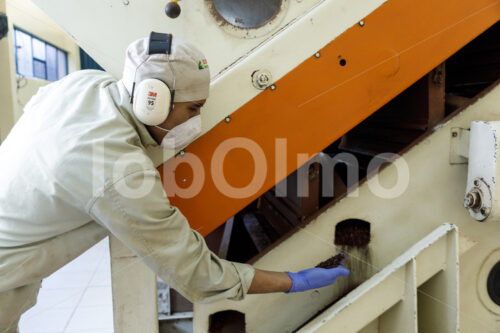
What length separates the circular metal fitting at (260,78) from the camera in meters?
1.14

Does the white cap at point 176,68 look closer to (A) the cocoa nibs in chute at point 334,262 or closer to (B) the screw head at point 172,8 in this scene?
(B) the screw head at point 172,8

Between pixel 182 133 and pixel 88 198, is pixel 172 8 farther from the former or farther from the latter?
pixel 88 198

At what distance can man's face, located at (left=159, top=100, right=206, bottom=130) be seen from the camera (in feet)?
3.23

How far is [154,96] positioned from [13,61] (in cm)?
591

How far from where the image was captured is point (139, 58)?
0.93 meters

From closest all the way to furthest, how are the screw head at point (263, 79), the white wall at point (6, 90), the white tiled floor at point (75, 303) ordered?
1. the screw head at point (263, 79)
2. the white tiled floor at point (75, 303)
3. the white wall at point (6, 90)

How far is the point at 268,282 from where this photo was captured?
1.08 meters

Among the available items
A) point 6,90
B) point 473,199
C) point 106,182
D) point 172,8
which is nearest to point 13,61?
point 6,90

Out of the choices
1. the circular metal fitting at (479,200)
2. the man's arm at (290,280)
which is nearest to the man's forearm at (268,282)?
the man's arm at (290,280)

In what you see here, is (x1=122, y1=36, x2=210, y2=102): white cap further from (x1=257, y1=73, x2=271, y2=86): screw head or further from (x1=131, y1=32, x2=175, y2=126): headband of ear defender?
(x1=257, y1=73, x2=271, y2=86): screw head

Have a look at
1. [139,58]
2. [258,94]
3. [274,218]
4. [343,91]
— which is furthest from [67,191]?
[274,218]

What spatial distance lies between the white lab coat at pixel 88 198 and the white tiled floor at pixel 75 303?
6.14 feet

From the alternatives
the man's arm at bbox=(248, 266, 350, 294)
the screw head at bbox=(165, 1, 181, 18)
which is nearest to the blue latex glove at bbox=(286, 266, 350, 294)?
the man's arm at bbox=(248, 266, 350, 294)

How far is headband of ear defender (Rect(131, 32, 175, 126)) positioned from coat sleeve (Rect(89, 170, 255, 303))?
0.44ft
